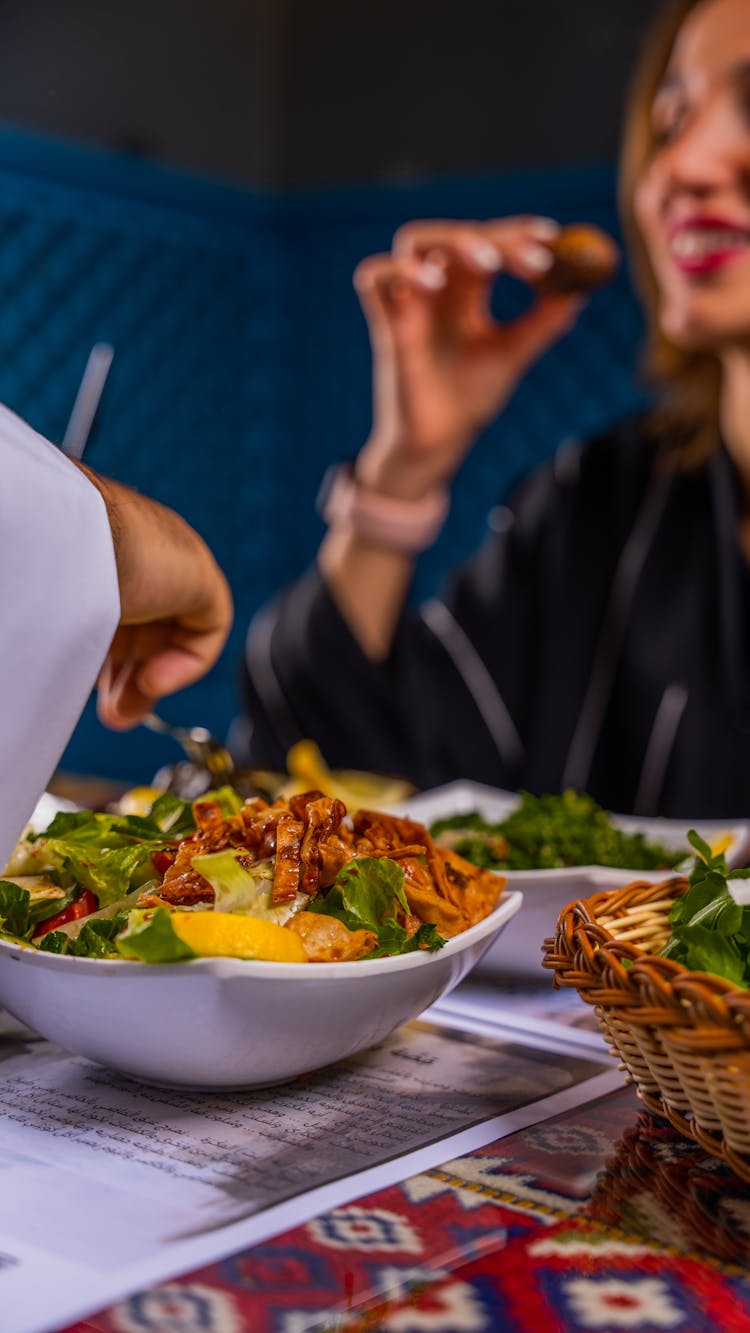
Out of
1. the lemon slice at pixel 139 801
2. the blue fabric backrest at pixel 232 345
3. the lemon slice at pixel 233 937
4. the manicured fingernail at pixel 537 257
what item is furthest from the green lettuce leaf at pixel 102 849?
the blue fabric backrest at pixel 232 345

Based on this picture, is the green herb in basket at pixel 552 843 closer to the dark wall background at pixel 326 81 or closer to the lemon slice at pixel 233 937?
the lemon slice at pixel 233 937

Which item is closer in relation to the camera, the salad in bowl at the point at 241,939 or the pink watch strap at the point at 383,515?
the salad in bowl at the point at 241,939

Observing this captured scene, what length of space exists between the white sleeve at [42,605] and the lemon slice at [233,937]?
0.42 ft

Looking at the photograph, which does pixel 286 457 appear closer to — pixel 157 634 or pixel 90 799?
pixel 90 799

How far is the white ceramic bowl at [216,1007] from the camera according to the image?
684 mm

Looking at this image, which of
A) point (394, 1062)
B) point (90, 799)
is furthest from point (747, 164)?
point (394, 1062)

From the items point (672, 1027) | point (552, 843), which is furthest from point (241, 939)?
point (552, 843)

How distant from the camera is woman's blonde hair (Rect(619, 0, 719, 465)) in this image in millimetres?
2418

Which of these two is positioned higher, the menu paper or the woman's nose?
the woman's nose

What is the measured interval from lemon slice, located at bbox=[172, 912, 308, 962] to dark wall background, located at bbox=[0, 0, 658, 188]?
326 cm

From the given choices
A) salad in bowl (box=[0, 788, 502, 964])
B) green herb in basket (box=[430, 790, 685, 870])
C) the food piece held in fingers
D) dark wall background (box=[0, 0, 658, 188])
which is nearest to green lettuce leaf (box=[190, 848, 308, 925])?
salad in bowl (box=[0, 788, 502, 964])

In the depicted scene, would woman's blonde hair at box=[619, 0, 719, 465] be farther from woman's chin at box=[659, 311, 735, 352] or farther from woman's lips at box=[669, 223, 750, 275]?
woman's lips at box=[669, 223, 750, 275]

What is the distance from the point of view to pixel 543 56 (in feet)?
12.4

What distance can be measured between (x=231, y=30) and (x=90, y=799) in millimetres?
3202
